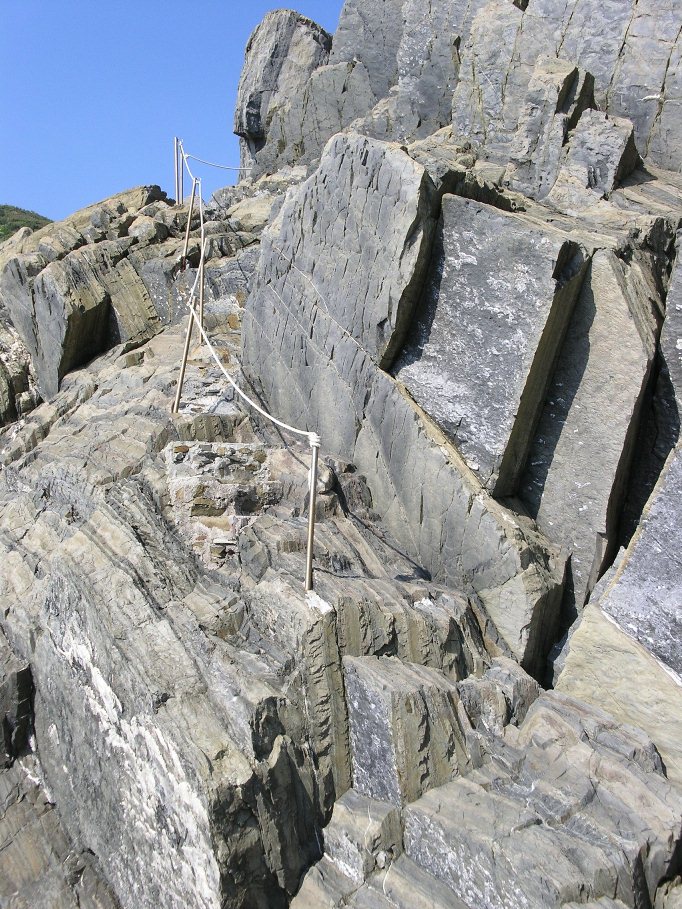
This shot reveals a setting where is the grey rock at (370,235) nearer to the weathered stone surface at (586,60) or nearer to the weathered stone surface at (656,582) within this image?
the weathered stone surface at (656,582)

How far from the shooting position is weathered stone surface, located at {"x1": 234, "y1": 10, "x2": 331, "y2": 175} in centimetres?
2742

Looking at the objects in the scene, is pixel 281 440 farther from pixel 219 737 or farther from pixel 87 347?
pixel 87 347

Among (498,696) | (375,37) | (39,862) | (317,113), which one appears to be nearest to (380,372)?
(498,696)

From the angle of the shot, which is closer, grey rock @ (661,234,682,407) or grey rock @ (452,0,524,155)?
grey rock @ (661,234,682,407)

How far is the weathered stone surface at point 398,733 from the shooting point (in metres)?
6.96

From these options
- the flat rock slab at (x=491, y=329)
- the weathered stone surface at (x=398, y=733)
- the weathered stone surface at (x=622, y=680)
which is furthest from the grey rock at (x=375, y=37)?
the weathered stone surface at (x=398, y=733)

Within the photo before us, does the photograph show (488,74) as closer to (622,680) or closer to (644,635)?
(644,635)

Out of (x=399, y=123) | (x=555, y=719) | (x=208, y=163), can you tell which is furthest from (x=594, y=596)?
(x=399, y=123)

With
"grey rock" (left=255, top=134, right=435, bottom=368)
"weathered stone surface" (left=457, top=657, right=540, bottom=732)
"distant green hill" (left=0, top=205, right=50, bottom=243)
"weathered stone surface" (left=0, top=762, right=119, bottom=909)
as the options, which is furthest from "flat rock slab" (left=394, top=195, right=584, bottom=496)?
"distant green hill" (left=0, top=205, right=50, bottom=243)

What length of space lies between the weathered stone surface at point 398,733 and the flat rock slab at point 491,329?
336 centimetres

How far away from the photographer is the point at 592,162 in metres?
13.1

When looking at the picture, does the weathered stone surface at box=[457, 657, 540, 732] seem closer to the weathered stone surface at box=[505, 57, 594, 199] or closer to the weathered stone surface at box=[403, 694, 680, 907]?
the weathered stone surface at box=[403, 694, 680, 907]

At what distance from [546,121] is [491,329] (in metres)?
6.44

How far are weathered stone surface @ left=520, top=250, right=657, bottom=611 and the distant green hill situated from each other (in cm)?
5828
